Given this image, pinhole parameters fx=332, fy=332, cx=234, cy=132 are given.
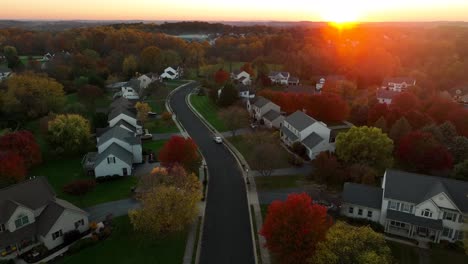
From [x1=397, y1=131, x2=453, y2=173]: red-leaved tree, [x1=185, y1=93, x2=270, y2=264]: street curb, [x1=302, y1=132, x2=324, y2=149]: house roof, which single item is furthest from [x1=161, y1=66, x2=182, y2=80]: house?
[x1=397, y1=131, x2=453, y2=173]: red-leaved tree

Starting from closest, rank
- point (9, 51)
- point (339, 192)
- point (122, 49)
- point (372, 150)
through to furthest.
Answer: point (339, 192), point (372, 150), point (9, 51), point (122, 49)

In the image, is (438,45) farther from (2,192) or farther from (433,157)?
(2,192)

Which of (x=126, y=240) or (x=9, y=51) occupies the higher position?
(x=9, y=51)

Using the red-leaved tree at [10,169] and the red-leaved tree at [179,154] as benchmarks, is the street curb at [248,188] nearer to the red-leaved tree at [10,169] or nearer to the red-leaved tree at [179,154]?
the red-leaved tree at [179,154]

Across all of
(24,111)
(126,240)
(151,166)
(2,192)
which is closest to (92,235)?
(126,240)

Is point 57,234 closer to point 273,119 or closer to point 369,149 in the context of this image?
point 369,149

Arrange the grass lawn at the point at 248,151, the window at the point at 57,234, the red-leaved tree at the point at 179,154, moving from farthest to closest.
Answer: the grass lawn at the point at 248,151 → the red-leaved tree at the point at 179,154 → the window at the point at 57,234

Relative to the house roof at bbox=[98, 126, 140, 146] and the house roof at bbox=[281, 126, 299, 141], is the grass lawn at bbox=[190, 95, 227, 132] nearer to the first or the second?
the house roof at bbox=[281, 126, 299, 141]

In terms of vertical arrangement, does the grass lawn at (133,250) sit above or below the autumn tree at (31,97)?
below

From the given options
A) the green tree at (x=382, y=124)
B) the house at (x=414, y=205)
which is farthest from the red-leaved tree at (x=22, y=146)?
the green tree at (x=382, y=124)
